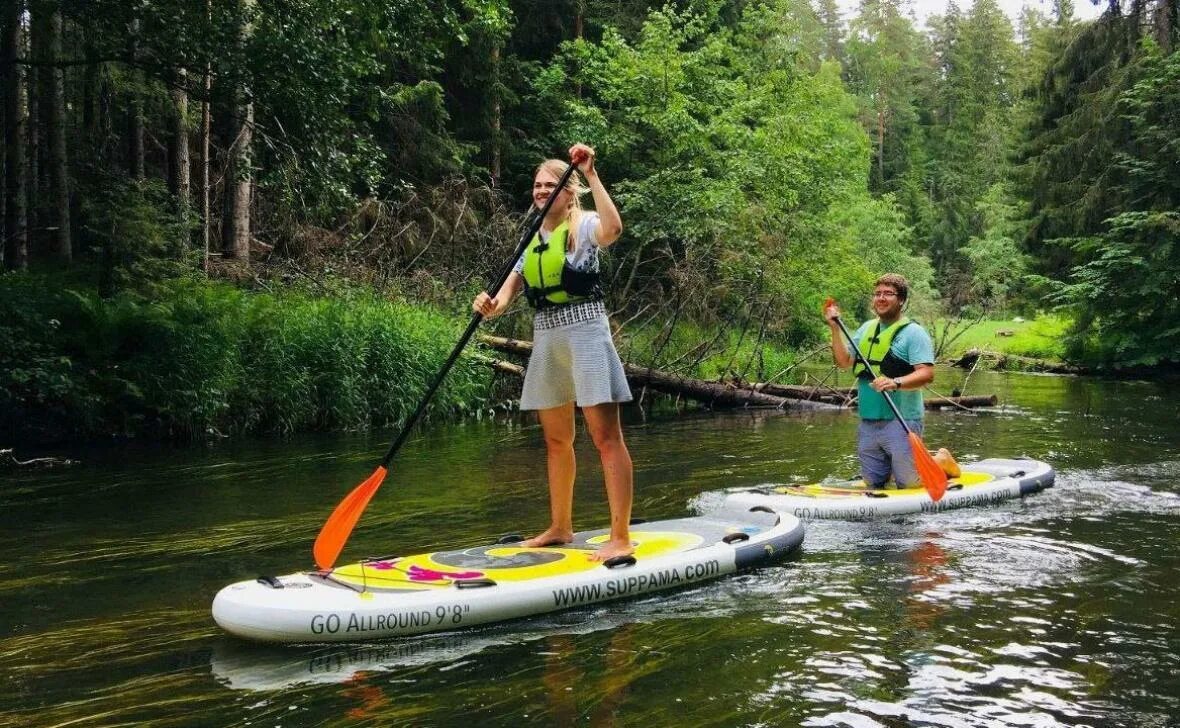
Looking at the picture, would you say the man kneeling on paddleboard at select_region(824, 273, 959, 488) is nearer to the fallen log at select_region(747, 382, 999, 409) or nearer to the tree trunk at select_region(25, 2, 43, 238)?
the fallen log at select_region(747, 382, 999, 409)

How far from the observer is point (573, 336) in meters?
4.62

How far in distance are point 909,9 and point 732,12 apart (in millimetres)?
42448

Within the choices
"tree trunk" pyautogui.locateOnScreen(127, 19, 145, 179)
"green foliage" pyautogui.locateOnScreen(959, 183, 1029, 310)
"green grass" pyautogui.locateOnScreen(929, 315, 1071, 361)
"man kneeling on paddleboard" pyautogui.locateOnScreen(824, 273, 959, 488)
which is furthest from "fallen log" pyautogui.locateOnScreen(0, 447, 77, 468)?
"green foliage" pyautogui.locateOnScreen(959, 183, 1029, 310)

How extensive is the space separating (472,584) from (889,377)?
13.1 feet

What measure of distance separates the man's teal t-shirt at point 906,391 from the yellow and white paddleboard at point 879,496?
1.76 ft

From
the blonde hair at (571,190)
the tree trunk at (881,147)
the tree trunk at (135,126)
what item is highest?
the tree trunk at (881,147)

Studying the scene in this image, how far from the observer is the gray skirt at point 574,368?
4547 millimetres

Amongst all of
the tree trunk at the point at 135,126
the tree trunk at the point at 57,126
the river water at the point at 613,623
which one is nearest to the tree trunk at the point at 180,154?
the tree trunk at the point at 135,126

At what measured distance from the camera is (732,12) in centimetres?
2673

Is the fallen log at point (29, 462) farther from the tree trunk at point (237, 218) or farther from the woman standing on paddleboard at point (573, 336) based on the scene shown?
the tree trunk at point (237, 218)

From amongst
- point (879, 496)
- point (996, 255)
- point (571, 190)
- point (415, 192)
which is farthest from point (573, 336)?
point (996, 255)

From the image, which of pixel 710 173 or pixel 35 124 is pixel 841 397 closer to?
pixel 710 173

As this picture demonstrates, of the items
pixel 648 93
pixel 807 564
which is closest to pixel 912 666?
pixel 807 564

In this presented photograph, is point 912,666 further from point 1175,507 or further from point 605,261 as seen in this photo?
point 605,261
